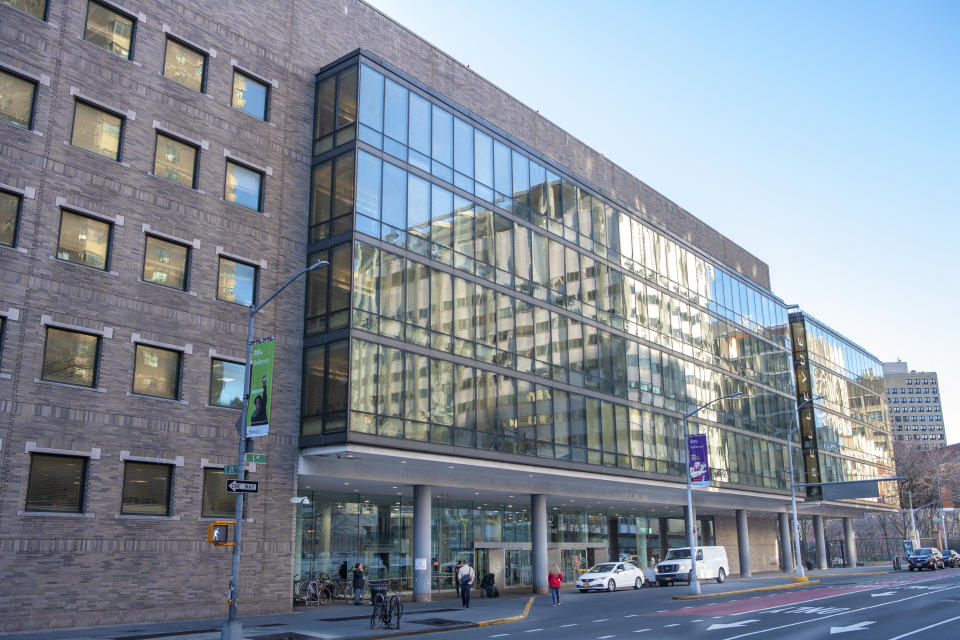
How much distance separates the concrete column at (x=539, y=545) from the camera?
38.6 metres

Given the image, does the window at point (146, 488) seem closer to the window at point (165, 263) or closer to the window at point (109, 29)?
the window at point (165, 263)

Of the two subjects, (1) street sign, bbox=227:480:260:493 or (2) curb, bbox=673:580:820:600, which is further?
(2) curb, bbox=673:580:820:600

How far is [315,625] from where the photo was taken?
77.0ft

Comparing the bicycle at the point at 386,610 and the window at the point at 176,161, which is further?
the window at the point at 176,161

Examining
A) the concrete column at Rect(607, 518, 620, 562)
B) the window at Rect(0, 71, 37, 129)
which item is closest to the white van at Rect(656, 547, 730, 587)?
the concrete column at Rect(607, 518, 620, 562)

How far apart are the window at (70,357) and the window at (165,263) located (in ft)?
9.66

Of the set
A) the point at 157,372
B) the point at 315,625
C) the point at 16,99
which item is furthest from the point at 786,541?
the point at 16,99

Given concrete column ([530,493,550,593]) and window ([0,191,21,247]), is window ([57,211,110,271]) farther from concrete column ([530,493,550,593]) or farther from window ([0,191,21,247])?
concrete column ([530,493,550,593])

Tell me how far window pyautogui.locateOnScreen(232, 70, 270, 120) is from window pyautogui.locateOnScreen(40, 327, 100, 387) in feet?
35.5

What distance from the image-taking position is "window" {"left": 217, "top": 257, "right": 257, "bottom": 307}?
27906mm

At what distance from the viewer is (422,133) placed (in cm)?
3262

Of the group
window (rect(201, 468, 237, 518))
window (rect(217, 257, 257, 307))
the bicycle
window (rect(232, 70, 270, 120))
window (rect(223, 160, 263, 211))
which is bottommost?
the bicycle

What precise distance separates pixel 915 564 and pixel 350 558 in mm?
47273

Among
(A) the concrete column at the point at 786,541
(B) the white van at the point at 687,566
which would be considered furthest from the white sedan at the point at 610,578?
(A) the concrete column at the point at 786,541
